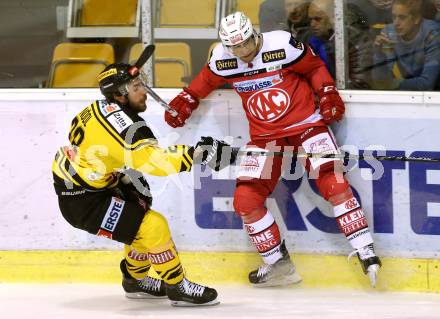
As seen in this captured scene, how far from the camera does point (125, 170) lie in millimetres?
4566

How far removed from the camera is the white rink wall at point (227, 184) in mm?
4793

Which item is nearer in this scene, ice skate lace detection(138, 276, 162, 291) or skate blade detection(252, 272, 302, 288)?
ice skate lace detection(138, 276, 162, 291)

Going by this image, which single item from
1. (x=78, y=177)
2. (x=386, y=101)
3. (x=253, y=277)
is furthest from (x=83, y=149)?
(x=386, y=101)

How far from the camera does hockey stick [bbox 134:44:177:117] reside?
4430 mm

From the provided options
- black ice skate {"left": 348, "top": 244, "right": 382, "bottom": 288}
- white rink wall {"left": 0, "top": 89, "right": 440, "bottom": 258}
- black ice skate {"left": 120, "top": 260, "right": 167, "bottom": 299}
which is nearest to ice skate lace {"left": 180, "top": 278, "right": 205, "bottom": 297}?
black ice skate {"left": 120, "top": 260, "right": 167, "bottom": 299}

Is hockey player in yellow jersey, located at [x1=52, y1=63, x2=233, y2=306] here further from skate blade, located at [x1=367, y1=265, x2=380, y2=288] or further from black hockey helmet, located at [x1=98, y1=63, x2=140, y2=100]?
skate blade, located at [x1=367, y1=265, x2=380, y2=288]

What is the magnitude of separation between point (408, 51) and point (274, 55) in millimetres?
660

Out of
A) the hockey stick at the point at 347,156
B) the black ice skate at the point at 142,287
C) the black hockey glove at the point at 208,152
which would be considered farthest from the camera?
the black ice skate at the point at 142,287

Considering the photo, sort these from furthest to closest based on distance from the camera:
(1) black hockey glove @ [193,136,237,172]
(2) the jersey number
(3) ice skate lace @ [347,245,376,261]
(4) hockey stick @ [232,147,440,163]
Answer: (3) ice skate lace @ [347,245,376,261], (4) hockey stick @ [232,147,440,163], (2) the jersey number, (1) black hockey glove @ [193,136,237,172]

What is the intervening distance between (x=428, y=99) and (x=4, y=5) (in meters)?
2.17

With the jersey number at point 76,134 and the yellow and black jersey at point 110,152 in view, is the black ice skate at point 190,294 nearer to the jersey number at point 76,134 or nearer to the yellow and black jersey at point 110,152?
the yellow and black jersey at point 110,152

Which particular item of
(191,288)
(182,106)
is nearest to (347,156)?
(182,106)

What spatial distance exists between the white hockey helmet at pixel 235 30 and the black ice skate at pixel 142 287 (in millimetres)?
1160

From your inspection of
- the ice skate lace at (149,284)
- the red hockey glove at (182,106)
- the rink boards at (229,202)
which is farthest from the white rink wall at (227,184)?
the ice skate lace at (149,284)
